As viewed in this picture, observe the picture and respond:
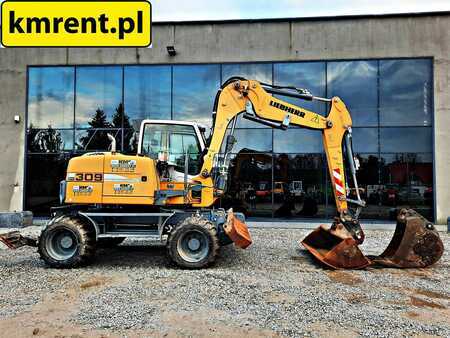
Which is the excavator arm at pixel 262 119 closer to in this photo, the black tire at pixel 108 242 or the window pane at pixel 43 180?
the black tire at pixel 108 242

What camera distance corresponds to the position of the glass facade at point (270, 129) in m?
14.2

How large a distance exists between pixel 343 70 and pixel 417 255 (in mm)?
8919

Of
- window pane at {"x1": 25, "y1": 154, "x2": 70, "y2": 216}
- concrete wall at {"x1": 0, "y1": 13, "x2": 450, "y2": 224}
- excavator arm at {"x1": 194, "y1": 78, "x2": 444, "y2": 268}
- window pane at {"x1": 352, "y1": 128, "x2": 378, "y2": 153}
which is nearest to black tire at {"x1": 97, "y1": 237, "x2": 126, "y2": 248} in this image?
excavator arm at {"x1": 194, "y1": 78, "x2": 444, "y2": 268}

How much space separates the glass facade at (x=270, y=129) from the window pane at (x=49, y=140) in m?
0.04

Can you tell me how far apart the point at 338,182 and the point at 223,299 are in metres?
3.81

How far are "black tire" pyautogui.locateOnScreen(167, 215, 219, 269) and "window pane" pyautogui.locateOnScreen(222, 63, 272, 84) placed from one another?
8.69m

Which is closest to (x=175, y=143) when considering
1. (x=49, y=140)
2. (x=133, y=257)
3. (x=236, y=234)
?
(x=236, y=234)

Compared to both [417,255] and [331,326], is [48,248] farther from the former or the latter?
[417,255]

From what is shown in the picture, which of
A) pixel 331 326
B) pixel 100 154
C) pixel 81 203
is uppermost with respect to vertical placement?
pixel 100 154

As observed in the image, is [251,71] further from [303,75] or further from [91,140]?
[91,140]

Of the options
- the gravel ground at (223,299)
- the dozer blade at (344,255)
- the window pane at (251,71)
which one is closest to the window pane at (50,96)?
the window pane at (251,71)

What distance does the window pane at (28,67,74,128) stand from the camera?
15.1m

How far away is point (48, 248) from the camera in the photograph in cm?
754

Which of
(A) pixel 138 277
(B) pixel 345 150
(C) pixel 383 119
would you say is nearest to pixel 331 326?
(A) pixel 138 277
